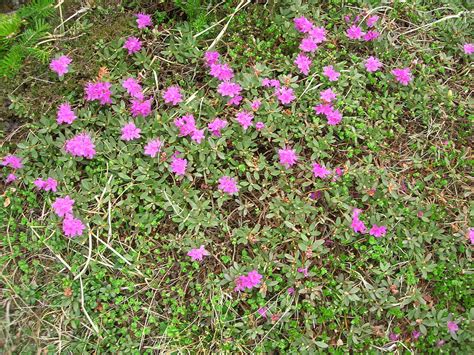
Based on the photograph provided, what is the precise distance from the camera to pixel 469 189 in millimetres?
2748

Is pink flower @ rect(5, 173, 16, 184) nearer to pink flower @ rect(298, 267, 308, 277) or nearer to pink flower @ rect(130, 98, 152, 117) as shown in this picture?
pink flower @ rect(130, 98, 152, 117)

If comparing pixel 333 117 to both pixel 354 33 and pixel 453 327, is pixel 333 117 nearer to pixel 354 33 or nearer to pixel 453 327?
pixel 354 33

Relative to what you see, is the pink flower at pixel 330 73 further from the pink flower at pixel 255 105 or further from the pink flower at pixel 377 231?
the pink flower at pixel 377 231

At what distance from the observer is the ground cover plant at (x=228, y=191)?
8.02 feet

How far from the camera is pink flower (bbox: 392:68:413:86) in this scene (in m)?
2.93

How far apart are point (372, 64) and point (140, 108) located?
57.0 inches

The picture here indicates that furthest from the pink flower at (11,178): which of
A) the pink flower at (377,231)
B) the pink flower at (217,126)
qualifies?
the pink flower at (377,231)

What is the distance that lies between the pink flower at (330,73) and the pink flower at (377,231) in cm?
91

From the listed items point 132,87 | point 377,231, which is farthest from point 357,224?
point 132,87

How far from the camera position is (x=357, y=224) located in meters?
2.54

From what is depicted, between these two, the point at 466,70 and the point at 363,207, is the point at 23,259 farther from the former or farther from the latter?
the point at 466,70

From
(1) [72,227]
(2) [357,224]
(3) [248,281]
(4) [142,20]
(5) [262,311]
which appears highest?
(4) [142,20]

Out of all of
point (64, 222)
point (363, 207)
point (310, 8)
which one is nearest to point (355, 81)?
point (310, 8)

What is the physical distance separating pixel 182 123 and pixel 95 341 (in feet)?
4.08
